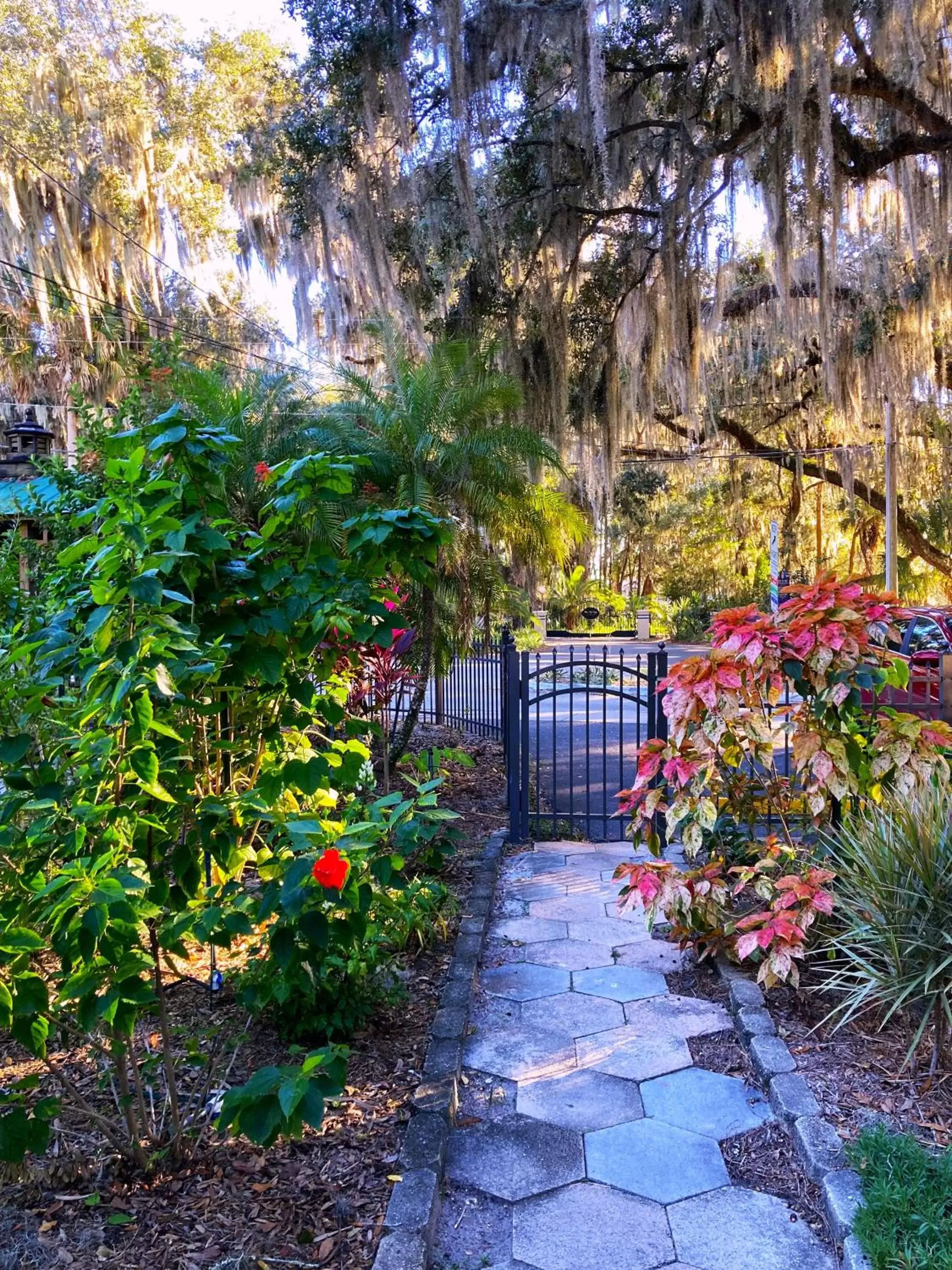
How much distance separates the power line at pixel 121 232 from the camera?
12.7 metres

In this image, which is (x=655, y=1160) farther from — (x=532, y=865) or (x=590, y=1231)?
(x=532, y=865)

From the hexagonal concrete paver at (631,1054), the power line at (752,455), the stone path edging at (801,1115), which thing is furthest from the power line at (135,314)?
the stone path edging at (801,1115)

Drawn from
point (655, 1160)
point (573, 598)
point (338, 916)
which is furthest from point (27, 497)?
point (573, 598)

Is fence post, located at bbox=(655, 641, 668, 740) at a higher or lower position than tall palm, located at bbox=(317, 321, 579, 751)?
lower

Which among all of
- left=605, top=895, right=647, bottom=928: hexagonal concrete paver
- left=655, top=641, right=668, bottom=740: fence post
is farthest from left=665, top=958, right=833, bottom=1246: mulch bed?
left=655, top=641, right=668, bottom=740: fence post

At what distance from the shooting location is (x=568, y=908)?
4.56 meters

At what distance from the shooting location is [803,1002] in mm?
3178

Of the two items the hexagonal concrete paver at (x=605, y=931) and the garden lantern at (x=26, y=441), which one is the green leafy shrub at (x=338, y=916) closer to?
the hexagonal concrete paver at (x=605, y=931)

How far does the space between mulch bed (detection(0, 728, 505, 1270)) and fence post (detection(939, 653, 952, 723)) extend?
12.6ft

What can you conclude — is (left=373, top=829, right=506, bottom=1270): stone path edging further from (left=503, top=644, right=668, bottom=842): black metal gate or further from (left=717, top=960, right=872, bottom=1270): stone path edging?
(left=503, top=644, right=668, bottom=842): black metal gate

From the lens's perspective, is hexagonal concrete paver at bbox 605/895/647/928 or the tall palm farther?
the tall palm

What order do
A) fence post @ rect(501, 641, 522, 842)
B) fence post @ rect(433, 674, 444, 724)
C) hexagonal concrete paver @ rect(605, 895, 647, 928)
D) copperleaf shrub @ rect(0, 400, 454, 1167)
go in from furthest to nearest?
fence post @ rect(433, 674, 444, 724), fence post @ rect(501, 641, 522, 842), hexagonal concrete paver @ rect(605, 895, 647, 928), copperleaf shrub @ rect(0, 400, 454, 1167)

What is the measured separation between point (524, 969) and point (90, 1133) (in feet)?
6.48

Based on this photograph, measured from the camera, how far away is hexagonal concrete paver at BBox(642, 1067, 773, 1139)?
8.55 ft
